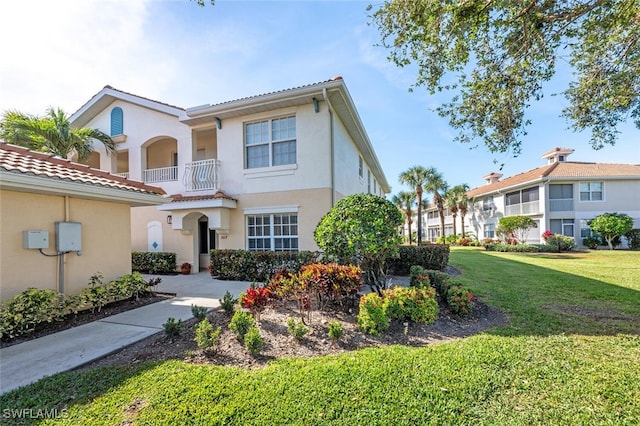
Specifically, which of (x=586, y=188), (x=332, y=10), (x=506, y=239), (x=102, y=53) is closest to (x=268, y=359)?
(x=332, y=10)

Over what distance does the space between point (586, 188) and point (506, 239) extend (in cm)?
844

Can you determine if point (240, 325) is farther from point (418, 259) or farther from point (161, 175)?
point (161, 175)

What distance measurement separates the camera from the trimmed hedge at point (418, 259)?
1078 cm

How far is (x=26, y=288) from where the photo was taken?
19.0 ft

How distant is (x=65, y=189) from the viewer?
5941 mm

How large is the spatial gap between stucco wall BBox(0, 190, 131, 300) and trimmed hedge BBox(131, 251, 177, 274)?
4.53 meters

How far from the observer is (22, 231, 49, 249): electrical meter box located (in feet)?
18.7

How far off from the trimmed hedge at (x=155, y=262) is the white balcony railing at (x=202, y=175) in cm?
335

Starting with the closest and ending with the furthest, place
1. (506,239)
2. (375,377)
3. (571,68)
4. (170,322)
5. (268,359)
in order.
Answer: (375,377) → (268,359) → (170,322) → (571,68) → (506,239)

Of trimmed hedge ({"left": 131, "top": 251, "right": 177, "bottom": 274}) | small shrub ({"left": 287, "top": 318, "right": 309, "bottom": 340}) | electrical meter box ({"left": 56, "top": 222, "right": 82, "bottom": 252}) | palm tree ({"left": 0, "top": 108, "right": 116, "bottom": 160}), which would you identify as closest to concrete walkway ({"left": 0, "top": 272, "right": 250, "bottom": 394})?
electrical meter box ({"left": 56, "top": 222, "right": 82, "bottom": 252})

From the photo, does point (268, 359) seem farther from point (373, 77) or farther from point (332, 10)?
point (373, 77)

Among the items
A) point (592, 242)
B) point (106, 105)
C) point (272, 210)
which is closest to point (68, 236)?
point (272, 210)

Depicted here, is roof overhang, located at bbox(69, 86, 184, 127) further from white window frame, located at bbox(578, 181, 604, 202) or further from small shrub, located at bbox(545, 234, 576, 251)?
white window frame, located at bbox(578, 181, 604, 202)

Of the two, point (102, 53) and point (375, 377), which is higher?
point (102, 53)
